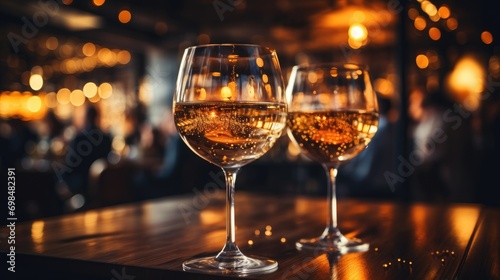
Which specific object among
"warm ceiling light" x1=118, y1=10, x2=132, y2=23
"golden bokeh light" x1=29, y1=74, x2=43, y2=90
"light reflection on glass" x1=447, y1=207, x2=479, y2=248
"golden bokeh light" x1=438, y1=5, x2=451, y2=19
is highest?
"warm ceiling light" x1=118, y1=10, x2=132, y2=23

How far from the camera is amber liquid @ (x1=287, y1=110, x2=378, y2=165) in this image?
2.84ft

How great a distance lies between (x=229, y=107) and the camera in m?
0.68

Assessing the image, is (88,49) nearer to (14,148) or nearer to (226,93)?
(14,148)

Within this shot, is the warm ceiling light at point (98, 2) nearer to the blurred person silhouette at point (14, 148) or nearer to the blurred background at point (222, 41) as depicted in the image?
the blurred background at point (222, 41)

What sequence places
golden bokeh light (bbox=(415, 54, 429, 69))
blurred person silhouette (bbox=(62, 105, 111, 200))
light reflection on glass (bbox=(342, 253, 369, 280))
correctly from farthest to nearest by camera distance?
1. golden bokeh light (bbox=(415, 54, 429, 69))
2. blurred person silhouette (bbox=(62, 105, 111, 200))
3. light reflection on glass (bbox=(342, 253, 369, 280))

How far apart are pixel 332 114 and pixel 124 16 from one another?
22.6ft

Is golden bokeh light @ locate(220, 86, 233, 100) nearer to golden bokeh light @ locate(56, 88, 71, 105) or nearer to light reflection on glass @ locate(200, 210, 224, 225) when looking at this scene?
light reflection on glass @ locate(200, 210, 224, 225)

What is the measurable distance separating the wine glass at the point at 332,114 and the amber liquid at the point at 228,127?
168mm

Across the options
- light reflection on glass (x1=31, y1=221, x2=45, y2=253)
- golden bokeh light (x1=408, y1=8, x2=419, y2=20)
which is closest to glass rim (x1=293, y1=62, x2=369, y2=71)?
light reflection on glass (x1=31, y1=221, x2=45, y2=253)

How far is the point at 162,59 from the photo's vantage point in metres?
8.47

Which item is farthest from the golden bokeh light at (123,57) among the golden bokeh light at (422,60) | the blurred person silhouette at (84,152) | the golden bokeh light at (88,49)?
the golden bokeh light at (422,60)

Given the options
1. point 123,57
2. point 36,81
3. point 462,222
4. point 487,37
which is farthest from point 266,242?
point 36,81

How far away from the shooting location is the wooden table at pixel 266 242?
63cm

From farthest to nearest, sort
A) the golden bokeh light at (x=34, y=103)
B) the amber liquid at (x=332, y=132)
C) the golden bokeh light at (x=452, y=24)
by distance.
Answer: the golden bokeh light at (x=34, y=103), the golden bokeh light at (x=452, y=24), the amber liquid at (x=332, y=132)
